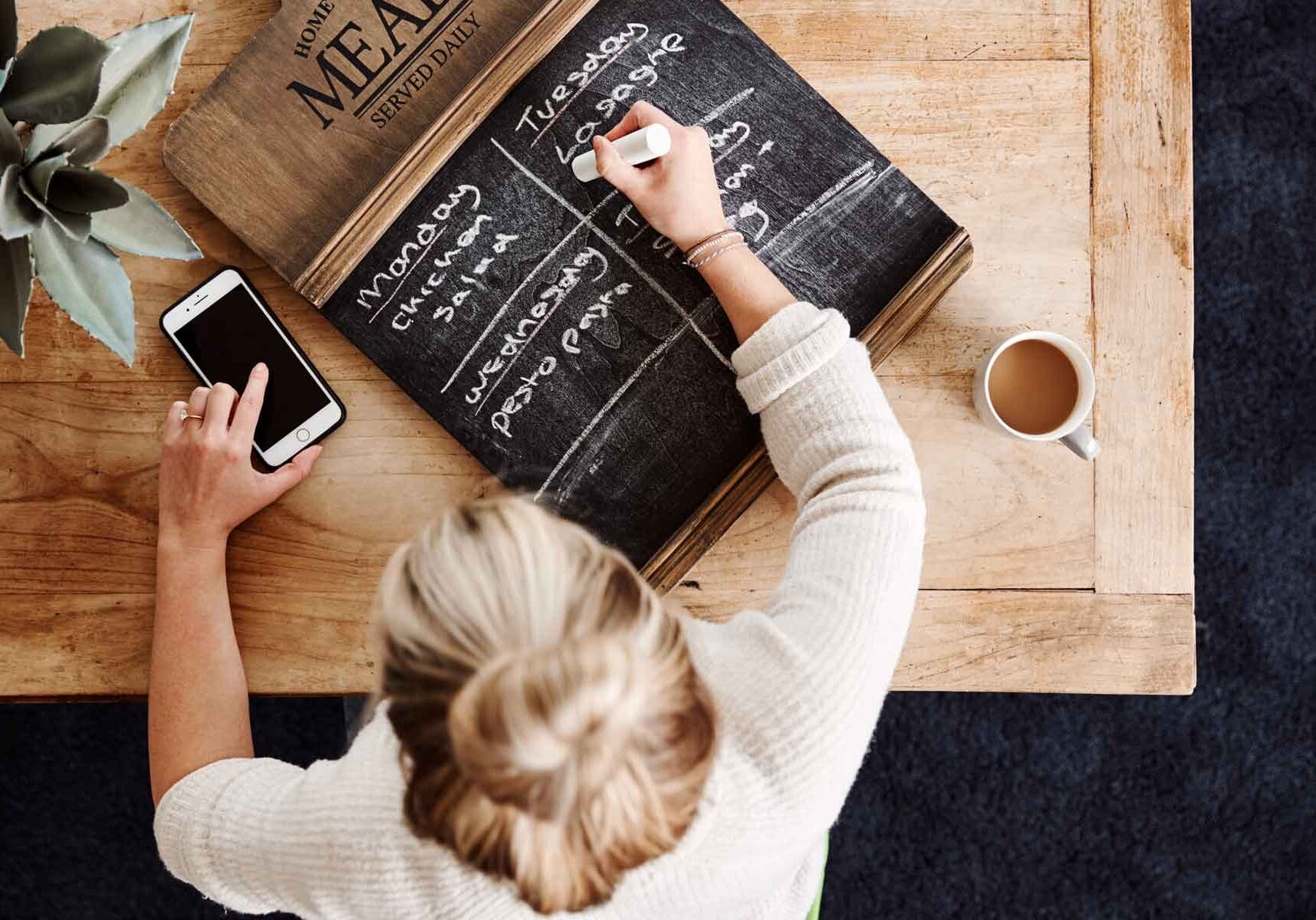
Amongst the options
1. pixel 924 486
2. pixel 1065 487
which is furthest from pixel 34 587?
pixel 1065 487

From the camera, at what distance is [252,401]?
2.89 ft

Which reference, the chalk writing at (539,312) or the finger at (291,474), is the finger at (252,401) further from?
the chalk writing at (539,312)

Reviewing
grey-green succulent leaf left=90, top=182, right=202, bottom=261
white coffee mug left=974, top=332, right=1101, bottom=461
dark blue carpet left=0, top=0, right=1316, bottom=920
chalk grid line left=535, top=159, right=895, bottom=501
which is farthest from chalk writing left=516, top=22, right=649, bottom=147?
dark blue carpet left=0, top=0, right=1316, bottom=920

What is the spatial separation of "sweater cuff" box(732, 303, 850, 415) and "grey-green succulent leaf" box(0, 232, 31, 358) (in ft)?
1.73

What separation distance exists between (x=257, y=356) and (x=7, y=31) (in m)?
0.34

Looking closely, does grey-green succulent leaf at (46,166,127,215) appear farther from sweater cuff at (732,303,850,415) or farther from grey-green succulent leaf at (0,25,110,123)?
sweater cuff at (732,303,850,415)

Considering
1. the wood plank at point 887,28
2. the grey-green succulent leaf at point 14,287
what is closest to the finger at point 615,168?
the wood plank at point 887,28

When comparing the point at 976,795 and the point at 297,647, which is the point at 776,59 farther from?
the point at 976,795

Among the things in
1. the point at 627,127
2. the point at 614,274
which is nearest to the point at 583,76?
the point at 627,127

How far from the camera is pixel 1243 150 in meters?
1.56

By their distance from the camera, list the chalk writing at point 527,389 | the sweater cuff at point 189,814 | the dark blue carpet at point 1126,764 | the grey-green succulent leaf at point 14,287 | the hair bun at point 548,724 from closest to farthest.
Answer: the hair bun at point 548,724 < the grey-green succulent leaf at point 14,287 < the sweater cuff at point 189,814 < the chalk writing at point 527,389 < the dark blue carpet at point 1126,764

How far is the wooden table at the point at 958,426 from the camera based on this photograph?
89 cm

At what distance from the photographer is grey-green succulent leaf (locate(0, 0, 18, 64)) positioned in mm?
608

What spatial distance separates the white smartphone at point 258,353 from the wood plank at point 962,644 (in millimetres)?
157
